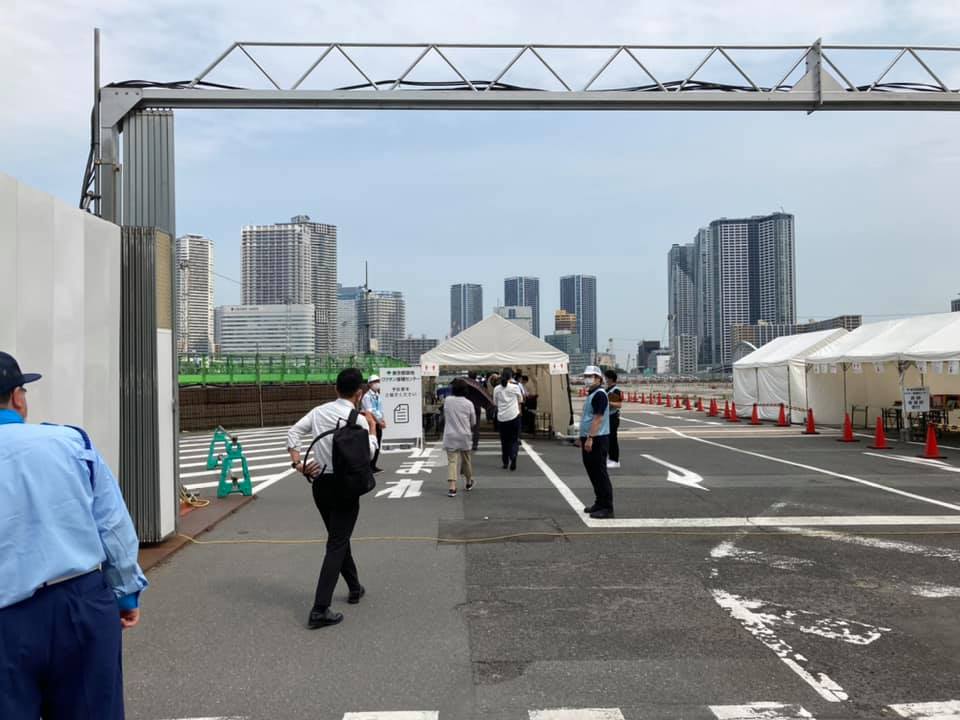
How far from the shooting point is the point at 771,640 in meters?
4.89

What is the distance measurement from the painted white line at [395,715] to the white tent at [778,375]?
2271 centimetres

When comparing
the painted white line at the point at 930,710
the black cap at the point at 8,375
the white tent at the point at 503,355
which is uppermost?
the white tent at the point at 503,355

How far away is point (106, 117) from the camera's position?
8.49m

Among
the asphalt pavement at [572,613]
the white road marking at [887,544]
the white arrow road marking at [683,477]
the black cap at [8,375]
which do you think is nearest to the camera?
the black cap at [8,375]

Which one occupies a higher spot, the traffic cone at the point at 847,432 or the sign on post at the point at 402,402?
the sign on post at the point at 402,402

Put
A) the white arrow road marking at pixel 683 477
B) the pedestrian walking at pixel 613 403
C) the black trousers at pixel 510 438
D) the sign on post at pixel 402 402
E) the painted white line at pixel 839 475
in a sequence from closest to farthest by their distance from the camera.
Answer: the painted white line at pixel 839 475, the white arrow road marking at pixel 683 477, the pedestrian walking at pixel 613 403, the black trousers at pixel 510 438, the sign on post at pixel 402 402

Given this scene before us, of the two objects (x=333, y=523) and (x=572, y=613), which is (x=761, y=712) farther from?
(x=333, y=523)

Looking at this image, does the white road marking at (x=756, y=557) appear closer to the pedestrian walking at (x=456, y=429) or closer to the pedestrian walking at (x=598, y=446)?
the pedestrian walking at (x=598, y=446)

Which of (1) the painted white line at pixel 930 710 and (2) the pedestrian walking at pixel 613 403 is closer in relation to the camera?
(1) the painted white line at pixel 930 710

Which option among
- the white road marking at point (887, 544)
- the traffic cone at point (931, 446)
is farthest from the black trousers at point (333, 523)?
the traffic cone at point (931, 446)

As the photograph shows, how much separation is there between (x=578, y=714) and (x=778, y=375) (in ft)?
80.1

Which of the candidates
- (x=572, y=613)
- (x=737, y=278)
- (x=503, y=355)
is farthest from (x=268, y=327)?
(x=737, y=278)

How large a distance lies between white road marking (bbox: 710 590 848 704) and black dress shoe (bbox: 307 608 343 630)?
2.93 metres

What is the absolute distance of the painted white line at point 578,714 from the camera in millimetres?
3768
